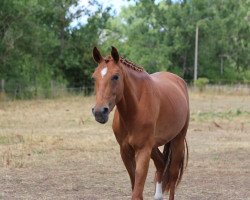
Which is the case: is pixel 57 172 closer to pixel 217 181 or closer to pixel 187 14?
pixel 217 181

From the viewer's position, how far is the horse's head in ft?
14.0

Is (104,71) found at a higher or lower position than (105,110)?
higher

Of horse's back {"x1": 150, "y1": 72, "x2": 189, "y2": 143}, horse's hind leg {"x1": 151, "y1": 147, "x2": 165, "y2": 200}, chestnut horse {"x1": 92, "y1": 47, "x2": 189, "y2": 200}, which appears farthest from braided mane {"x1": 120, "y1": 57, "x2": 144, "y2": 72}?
horse's hind leg {"x1": 151, "y1": 147, "x2": 165, "y2": 200}

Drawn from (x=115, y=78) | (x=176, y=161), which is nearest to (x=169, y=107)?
(x=176, y=161)

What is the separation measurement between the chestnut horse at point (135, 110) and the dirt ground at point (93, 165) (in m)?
1.21

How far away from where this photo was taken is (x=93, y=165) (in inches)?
349

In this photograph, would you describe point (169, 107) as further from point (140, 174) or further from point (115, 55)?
point (115, 55)

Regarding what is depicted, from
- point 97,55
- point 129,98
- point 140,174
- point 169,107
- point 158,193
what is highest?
point 97,55

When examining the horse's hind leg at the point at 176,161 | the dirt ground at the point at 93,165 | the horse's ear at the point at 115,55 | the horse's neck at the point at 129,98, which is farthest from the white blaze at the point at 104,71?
the dirt ground at the point at 93,165

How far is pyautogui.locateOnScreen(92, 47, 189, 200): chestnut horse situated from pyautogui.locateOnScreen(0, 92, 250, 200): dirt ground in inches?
47.6

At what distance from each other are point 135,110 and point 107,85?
56cm

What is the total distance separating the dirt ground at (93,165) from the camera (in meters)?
6.79

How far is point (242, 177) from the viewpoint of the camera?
7.90 m

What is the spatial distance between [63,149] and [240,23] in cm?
4439
